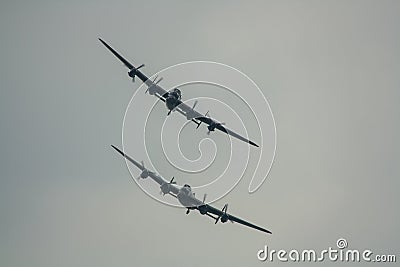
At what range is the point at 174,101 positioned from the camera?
91938 millimetres

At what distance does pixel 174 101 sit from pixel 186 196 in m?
9.22

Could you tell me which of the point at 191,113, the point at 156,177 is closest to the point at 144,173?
the point at 156,177

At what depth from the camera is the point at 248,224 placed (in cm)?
10212

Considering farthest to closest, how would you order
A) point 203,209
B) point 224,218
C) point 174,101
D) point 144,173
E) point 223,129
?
point 224,218, point 144,173, point 203,209, point 223,129, point 174,101

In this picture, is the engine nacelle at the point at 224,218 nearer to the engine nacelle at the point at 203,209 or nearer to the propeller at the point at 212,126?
the engine nacelle at the point at 203,209

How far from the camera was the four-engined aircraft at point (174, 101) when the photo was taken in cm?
9212

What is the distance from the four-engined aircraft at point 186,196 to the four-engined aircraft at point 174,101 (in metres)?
6.19

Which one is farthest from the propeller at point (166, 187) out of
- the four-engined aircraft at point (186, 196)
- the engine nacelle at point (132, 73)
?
the engine nacelle at point (132, 73)

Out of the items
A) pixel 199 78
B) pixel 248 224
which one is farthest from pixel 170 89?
pixel 248 224

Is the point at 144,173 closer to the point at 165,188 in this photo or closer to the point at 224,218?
the point at 165,188

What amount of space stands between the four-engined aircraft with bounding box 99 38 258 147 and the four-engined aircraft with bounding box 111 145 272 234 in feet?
20.3

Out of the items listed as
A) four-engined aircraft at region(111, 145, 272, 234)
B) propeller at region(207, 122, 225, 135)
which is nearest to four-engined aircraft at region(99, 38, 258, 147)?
propeller at region(207, 122, 225, 135)

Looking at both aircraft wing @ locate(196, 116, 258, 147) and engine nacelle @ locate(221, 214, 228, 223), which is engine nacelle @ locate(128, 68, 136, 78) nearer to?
aircraft wing @ locate(196, 116, 258, 147)

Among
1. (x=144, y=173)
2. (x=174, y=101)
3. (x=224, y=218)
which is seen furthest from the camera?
(x=224, y=218)
